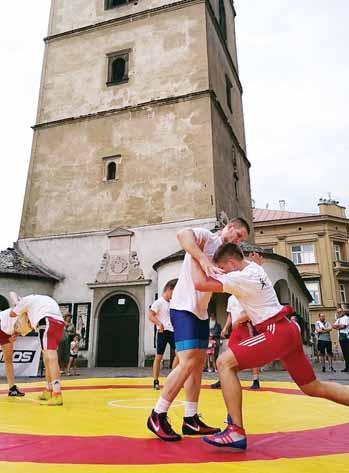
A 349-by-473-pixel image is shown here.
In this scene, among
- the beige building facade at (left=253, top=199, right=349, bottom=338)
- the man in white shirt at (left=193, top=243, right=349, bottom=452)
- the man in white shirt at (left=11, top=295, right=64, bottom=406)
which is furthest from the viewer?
the beige building facade at (left=253, top=199, right=349, bottom=338)

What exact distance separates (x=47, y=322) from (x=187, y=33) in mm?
19135

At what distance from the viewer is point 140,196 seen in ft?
62.9

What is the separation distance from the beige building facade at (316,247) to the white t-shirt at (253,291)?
1592 inches

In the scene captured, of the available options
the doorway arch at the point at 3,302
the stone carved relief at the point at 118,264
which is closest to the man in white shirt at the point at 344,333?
the stone carved relief at the point at 118,264

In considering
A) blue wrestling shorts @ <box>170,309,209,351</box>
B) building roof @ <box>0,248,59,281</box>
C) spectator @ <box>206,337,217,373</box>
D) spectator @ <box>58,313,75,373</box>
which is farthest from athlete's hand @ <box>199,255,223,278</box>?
building roof @ <box>0,248,59,281</box>

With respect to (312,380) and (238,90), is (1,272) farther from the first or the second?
(238,90)

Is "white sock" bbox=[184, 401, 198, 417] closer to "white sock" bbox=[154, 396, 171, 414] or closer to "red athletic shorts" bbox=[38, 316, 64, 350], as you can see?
"white sock" bbox=[154, 396, 171, 414]

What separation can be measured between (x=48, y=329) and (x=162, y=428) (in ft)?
10.2

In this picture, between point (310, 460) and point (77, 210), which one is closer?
point (310, 460)

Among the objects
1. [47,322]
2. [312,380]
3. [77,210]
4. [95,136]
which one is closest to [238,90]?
[95,136]

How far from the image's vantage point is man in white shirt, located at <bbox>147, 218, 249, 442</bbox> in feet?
11.9

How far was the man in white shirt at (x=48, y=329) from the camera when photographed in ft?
19.2

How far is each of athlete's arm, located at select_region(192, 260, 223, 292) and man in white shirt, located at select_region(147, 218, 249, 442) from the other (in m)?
0.06

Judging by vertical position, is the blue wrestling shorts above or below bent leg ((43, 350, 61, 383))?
above
